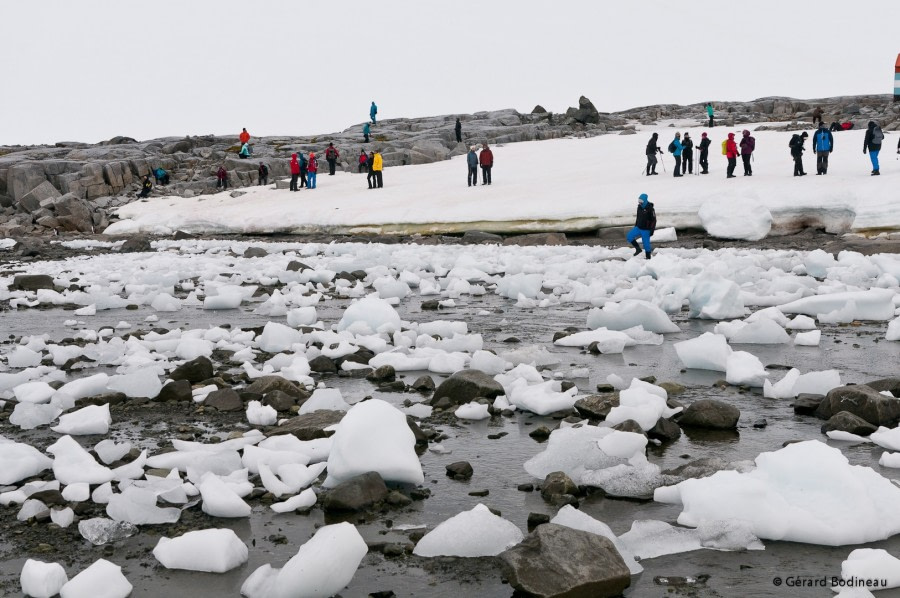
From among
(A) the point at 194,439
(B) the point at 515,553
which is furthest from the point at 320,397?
(B) the point at 515,553

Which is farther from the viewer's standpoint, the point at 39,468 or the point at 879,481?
the point at 39,468

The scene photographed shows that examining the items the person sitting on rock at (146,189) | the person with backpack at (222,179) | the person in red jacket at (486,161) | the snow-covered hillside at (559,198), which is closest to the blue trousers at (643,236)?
the snow-covered hillside at (559,198)

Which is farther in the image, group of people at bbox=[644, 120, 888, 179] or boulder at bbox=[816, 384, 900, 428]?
group of people at bbox=[644, 120, 888, 179]

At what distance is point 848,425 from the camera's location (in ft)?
16.2

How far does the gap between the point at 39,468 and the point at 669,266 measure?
9782 mm

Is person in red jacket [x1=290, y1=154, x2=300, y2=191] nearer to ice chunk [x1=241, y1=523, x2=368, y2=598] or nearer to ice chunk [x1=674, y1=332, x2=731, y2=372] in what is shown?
ice chunk [x1=674, y1=332, x2=731, y2=372]

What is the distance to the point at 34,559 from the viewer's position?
355 cm

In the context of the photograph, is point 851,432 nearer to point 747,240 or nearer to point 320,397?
point 320,397

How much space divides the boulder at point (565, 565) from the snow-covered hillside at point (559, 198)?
1640 centimetres

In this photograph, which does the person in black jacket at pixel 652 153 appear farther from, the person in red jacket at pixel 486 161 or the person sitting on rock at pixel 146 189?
the person sitting on rock at pixel 146 189

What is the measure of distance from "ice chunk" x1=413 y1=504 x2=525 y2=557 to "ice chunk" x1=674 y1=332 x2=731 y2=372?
358cm

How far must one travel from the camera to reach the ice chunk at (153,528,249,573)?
3.46 meters

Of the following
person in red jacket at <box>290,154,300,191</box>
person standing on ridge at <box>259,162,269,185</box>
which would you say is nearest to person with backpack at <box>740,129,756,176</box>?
person in red jacket at <box>290,154,300,191</box>

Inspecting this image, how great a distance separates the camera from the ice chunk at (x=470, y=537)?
3.54m
